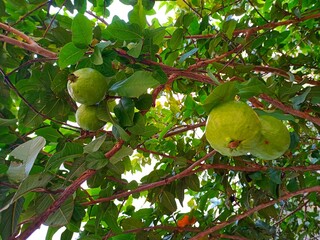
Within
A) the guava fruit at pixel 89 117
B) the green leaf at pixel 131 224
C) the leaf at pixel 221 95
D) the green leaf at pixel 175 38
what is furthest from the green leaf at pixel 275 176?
the guava fruit at pixel 89 117

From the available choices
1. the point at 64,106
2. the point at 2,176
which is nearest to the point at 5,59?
the point at 64,106

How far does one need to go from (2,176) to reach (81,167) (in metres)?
0.23

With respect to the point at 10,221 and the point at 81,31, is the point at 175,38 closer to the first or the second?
the point at 81,31

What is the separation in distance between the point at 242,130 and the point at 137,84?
0.30m

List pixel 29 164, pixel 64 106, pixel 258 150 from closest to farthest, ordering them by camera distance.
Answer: pixel 29 164, pixel 258 150, pixel 64 106

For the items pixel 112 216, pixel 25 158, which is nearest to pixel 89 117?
pixel 25 158

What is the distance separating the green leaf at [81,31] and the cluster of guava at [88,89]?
7 centimetres

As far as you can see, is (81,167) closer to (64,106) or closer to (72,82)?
(72,82)

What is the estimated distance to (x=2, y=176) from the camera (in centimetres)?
105

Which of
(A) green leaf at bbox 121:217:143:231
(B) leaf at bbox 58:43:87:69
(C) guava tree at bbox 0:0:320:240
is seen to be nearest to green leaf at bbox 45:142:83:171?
(C) guava tree at bbox 0:0:320:240

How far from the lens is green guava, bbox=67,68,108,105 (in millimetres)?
933

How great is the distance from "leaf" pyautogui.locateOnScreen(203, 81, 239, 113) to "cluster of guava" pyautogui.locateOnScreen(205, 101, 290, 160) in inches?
0.5

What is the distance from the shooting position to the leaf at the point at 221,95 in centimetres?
90

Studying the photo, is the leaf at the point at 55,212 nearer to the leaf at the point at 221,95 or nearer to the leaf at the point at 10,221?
the leaf at the point at 10,221
